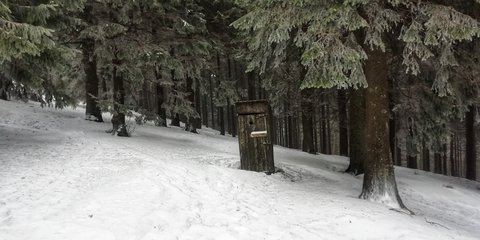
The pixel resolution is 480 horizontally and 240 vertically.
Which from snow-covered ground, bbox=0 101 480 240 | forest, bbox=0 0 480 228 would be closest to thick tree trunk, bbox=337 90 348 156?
forest, bbox=0 0 480 228

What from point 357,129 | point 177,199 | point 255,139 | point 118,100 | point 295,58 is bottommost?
point 177,199

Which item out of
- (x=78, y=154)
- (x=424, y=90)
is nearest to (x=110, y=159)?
(x=78, y=154)

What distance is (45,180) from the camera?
26.7 ft

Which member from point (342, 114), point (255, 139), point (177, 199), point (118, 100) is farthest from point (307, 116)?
point (177, 199)

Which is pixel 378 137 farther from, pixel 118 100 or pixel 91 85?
pixel 91 85

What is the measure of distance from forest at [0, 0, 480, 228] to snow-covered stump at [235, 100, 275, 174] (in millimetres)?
1331

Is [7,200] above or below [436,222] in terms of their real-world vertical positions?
above

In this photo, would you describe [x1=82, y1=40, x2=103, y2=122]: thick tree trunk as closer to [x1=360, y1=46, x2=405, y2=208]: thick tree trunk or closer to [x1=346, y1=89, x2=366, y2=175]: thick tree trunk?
[x1=346, y1=89, x2=366, y2=175]: thick tree trunk

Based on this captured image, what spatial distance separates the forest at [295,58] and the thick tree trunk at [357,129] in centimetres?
4

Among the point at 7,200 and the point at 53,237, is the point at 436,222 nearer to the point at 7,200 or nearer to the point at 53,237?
the point at 53,237

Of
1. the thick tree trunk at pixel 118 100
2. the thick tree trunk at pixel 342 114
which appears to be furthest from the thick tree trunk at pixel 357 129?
the thick tree trunk at pixel 118 100

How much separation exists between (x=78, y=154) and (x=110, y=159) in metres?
0.99

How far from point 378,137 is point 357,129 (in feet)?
15.3

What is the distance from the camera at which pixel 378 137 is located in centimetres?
973
